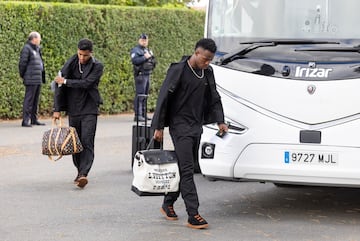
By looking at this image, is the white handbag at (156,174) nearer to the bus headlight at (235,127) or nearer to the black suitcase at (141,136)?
the bus headlight at (235,127)

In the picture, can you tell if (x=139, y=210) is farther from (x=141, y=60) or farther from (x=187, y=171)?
(x=141, y=60)

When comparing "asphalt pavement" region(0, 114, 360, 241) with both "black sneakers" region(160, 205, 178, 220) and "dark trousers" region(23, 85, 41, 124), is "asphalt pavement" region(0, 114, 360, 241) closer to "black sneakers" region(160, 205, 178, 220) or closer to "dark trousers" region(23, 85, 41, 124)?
"black sneakers" region(160, 205, 178, 220)

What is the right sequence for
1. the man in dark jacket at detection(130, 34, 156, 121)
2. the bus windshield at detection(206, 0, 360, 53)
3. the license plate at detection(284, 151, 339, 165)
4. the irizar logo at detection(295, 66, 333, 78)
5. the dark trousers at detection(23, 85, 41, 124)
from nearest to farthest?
the license plate at detection(284, 151, 339, 165)
the irizar logo at detection(295, 66, 333, 78)
the bus windshield at detection(206, 0, 360, 53)
the dark trousers at detection(23, 85, 41, 124)
the man in dark jacket at detection(130, 34, 156, 121)

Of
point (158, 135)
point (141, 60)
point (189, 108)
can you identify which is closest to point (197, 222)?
point (158, 135)

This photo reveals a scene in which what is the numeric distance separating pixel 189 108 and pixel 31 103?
410 inches

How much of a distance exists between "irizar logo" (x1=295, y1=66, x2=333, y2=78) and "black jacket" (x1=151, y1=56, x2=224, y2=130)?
80cm

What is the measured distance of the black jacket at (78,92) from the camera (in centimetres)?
1127

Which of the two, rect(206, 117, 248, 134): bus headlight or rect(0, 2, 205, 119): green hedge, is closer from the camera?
rect(206, 117, 248, 134): bus headlight

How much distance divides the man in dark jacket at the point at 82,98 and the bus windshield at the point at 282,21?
178 centimetres

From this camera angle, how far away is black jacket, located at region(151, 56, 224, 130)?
8922mm

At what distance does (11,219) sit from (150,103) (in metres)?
14.7

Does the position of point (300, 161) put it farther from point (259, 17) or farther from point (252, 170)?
point (259, 17)

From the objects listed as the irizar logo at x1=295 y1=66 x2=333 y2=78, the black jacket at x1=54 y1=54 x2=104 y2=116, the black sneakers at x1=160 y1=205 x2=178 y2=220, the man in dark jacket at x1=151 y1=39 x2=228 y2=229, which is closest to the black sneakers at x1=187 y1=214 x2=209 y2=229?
the man in dark jacket at x1=151 y1=39 x2=228 y2=229

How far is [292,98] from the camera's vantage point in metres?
9.16
